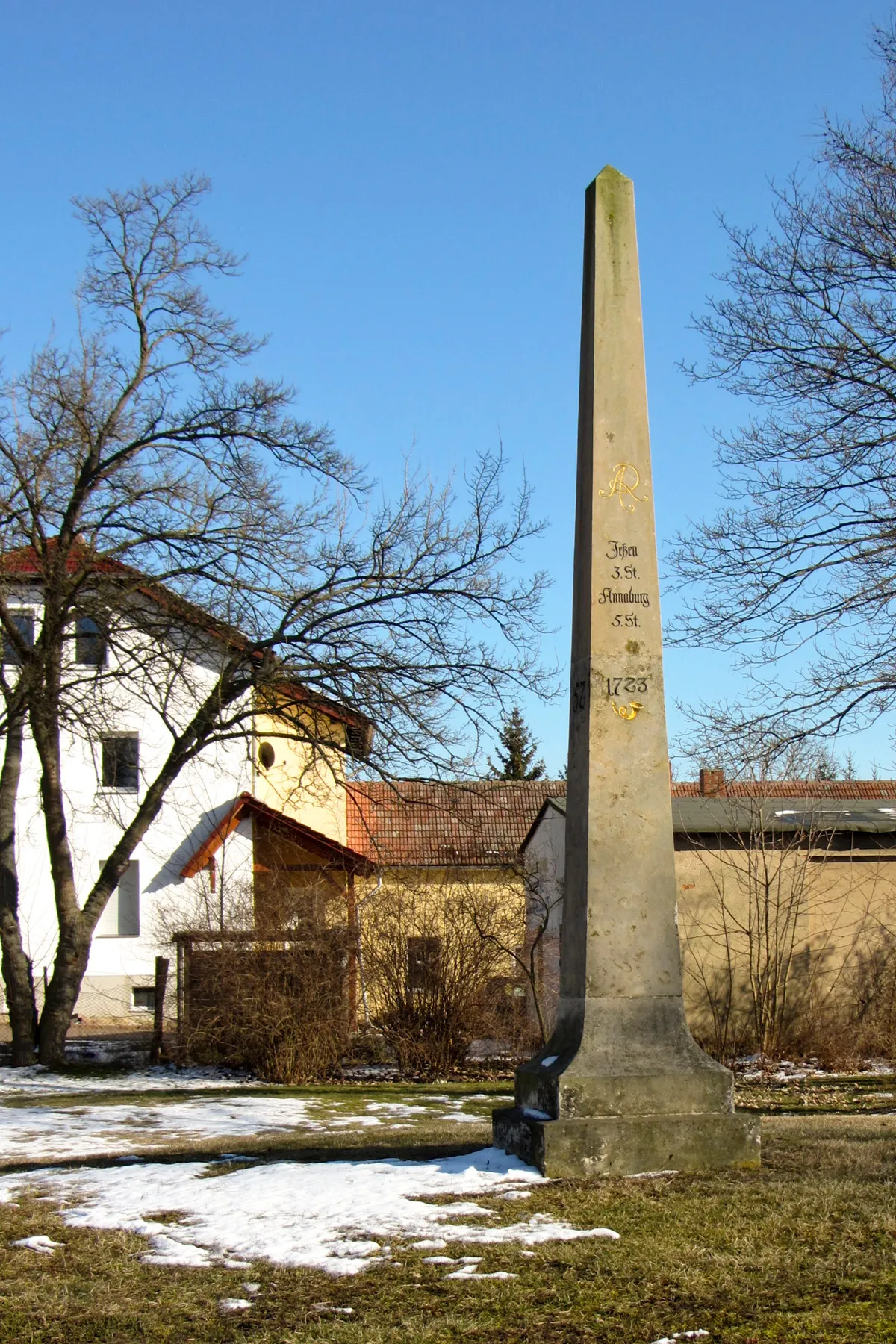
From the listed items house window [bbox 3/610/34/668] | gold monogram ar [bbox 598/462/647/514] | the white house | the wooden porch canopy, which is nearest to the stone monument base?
gold monogram ar [bbox 598/462/647/514]

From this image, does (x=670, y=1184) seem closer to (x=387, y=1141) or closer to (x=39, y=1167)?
(x=387, y=1141)

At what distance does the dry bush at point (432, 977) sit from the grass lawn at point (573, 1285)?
8535 mm

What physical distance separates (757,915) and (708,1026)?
1.55m

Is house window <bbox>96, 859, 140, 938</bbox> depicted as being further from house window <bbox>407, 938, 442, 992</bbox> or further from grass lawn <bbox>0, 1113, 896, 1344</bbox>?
grass lawn <bbox>0, 1113, 896, 1344</bbox>

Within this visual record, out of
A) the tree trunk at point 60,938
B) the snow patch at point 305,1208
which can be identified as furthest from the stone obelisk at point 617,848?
the tree trunk at point 60,938

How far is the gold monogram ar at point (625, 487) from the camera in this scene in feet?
23.2

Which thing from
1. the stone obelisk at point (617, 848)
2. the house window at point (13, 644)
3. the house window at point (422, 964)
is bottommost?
the house window at point (422, 964)

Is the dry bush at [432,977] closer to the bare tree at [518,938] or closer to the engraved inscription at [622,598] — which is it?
the bare tree at [518,938]

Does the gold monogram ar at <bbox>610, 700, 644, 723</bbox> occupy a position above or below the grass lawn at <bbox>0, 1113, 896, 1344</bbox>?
above

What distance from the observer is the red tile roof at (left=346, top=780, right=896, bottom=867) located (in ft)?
52.0

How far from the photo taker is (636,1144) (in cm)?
614

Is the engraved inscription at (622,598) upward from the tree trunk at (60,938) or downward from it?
upward

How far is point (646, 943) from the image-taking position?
6629 millimetres

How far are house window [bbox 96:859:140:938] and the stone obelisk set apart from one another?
82.2 ft
